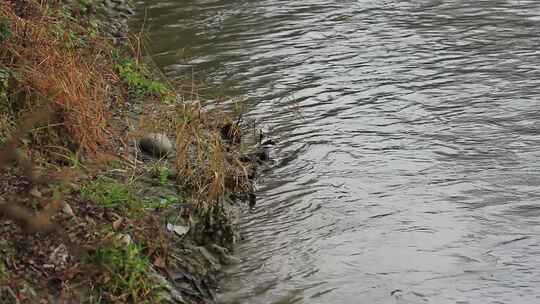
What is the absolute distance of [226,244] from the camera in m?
5.78

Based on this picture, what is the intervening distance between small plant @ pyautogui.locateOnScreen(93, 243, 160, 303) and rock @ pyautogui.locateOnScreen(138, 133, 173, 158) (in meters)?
1.87

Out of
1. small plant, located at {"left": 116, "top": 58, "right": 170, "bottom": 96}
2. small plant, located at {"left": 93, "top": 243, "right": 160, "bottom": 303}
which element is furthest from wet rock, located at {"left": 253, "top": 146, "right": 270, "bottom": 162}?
small plant, located at {"left": 93, "top": 243, "right": 160, "bottom": 303}

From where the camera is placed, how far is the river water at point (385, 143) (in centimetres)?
533

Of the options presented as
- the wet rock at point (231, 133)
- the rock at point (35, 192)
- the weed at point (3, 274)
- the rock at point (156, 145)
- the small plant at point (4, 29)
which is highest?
the small plant at point (4, 29)

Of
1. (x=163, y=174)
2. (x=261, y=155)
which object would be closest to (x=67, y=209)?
(x=163, y=174)

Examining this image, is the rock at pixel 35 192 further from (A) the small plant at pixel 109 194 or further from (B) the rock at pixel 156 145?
(B) the rock at pixel 156 145

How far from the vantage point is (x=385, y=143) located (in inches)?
297

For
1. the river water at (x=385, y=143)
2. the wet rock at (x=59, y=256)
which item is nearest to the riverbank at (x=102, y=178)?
the wet rock at (x=59, y=256)

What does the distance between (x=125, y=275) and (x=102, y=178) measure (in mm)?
1144

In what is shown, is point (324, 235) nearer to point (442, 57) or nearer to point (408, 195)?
point (408, 195)

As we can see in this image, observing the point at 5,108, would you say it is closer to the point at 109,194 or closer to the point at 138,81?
the point at 109,194

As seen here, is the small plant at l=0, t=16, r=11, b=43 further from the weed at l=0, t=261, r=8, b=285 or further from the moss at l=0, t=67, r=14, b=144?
the weed at l=0, t=261, r=8, b=285

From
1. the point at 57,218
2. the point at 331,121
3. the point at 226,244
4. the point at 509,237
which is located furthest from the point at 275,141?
the point at 57,218

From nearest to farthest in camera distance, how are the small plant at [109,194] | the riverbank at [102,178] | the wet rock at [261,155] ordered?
the riverbank at [102,178], the small plant at [109,194], the wet rock at [261,155]
